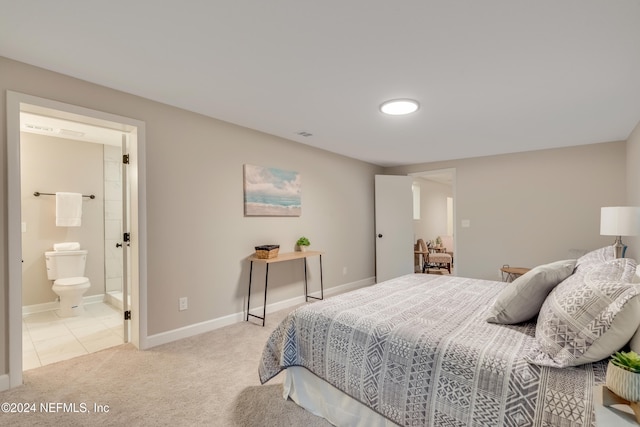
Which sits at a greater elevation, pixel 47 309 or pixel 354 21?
pixel 354 21

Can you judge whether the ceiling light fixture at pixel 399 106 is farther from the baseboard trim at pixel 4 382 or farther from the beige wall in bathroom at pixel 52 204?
the beige wall in bathroom at pixel 52 204

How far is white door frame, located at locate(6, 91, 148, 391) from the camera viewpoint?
2.14 metres

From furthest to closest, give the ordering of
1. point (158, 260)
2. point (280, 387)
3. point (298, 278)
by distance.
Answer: point (298, 278), point (158, 260), point (280, 387)

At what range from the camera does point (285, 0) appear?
60.1 inches

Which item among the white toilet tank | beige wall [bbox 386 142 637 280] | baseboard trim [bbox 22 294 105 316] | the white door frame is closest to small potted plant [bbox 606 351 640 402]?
the white door frame

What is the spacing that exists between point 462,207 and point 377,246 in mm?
1610

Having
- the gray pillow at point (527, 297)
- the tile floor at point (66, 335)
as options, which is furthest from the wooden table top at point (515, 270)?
the tile floor at point (66, 335)

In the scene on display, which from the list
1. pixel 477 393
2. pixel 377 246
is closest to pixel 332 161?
pixel 377 246

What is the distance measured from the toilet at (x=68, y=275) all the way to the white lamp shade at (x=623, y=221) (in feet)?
18.8

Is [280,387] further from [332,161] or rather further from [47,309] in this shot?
[47,309]

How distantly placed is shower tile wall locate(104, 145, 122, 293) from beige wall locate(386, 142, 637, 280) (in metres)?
5.32

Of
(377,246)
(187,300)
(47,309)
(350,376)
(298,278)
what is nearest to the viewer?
(350,376)

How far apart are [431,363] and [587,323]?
25.3 inches

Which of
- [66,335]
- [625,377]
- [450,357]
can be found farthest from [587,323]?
[66,335]
